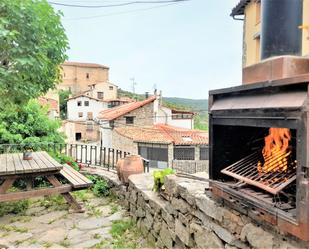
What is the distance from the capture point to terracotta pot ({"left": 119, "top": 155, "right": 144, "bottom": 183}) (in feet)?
14.3

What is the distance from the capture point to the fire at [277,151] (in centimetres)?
183

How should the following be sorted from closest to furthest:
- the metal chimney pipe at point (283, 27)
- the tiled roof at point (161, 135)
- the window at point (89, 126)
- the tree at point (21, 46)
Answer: the metal chimney pipe at point (283, 27)
the tree at point (21, 46)
the tiled roof at point (161, 135)
the window at point (89, 126)

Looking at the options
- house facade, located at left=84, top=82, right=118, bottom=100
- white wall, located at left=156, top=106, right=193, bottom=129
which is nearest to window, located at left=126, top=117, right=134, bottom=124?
white wall, located at left=156, top=106, right=193, bottom=129

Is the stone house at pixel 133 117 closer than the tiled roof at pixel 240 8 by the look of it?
No

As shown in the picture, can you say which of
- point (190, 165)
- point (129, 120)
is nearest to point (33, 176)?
point (190, 165)

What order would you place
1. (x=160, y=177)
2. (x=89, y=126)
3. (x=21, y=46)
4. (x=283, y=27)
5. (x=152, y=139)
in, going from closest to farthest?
(x=283, y=27) < (x=160, y=177) < (x=21, y=46) < (x=152, y=139) < (x=89, y=126)

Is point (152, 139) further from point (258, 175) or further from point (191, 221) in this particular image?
point (258, 175)

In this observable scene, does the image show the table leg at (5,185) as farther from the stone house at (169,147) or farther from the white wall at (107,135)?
the white wall at (107,135)

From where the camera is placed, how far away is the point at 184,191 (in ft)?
8.09

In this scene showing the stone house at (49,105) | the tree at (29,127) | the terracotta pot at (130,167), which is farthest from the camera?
the stone house at (49,105)

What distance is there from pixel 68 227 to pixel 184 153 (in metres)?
15.8

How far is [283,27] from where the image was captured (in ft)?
5.64

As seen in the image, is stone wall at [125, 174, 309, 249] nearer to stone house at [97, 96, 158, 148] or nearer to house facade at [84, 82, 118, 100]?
stone house at [97, 96, 158, 148]

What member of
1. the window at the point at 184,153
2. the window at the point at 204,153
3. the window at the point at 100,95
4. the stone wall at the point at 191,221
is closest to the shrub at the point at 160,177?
the stone wall at the point at 191,221
